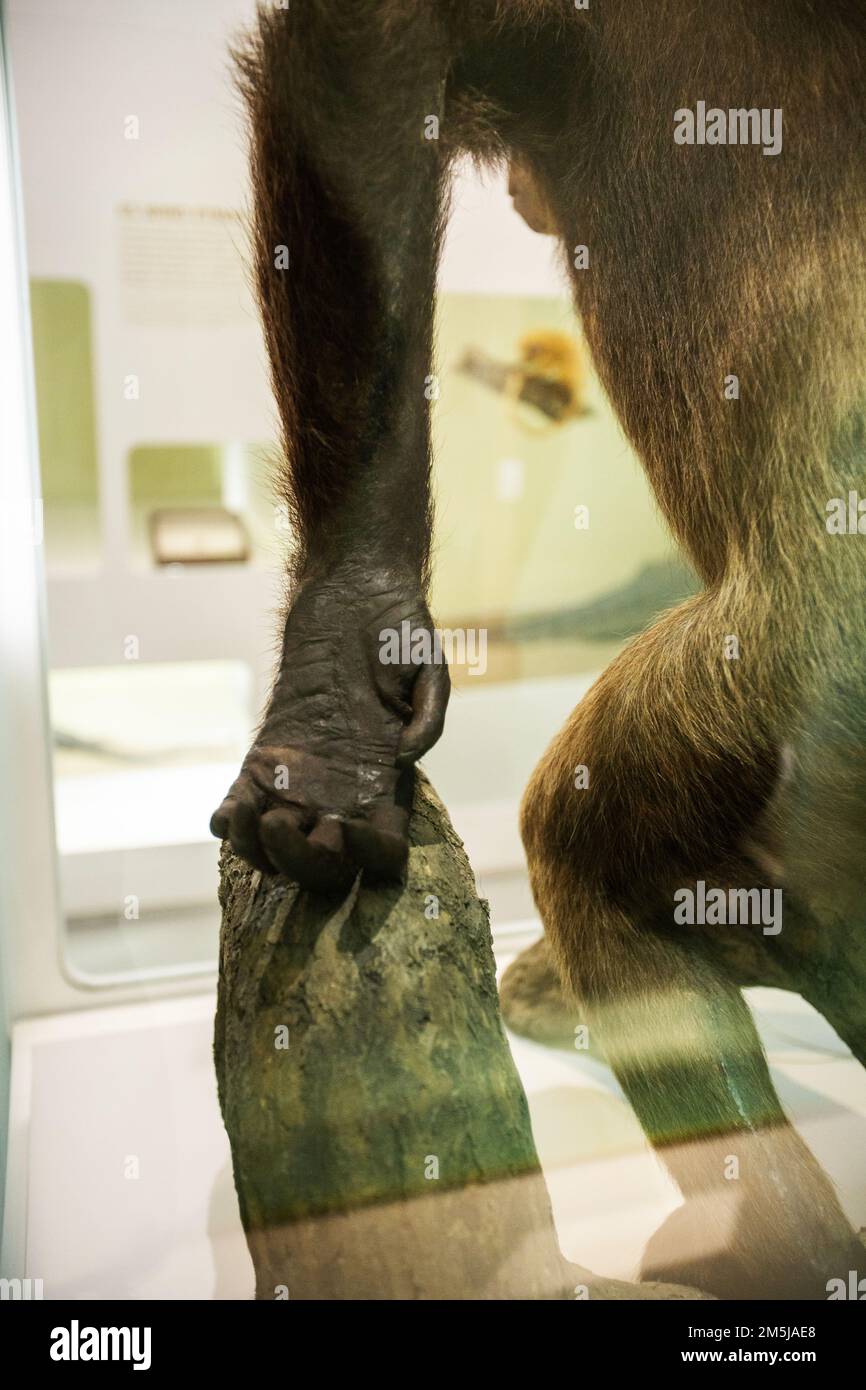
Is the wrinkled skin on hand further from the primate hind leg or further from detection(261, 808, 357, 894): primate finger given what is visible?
the primate hind leg

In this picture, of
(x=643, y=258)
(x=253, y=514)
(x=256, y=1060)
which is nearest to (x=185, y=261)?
(x=253, y=514)

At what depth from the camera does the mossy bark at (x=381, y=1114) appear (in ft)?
2.47

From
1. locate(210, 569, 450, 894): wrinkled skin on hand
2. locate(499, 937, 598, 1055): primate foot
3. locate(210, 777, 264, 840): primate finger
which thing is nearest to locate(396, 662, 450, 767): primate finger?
locate(210, 569, 450, 894): wrinkled skin on hand

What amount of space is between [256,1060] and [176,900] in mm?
296

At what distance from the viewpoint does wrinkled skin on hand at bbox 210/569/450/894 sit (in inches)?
30.0

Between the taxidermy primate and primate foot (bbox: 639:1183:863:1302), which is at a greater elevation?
the taxidermy primate

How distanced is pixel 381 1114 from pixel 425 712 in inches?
10.4

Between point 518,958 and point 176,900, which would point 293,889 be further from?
point 518,958

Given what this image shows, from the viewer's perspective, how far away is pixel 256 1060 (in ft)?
2.60

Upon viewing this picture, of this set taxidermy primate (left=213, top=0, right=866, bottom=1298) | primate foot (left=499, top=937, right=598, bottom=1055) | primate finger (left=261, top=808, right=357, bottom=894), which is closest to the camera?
primate finger (left=261, top=808, right=357, bottom=894)

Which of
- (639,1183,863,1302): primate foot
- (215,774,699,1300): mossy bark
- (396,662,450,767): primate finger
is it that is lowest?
(639,1183,863,1302): primate foot

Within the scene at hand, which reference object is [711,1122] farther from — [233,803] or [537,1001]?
[233,803]

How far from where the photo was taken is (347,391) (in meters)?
0.87

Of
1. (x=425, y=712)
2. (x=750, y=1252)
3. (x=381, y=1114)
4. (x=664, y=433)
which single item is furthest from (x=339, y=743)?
(x=750, y=1252)
